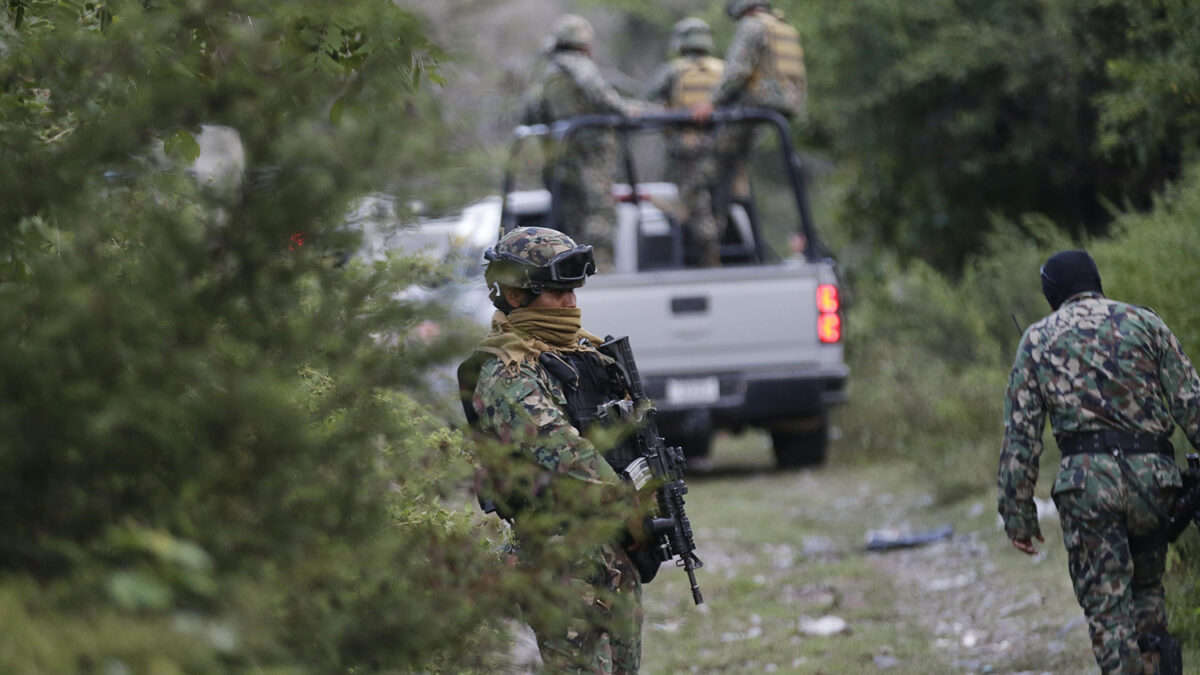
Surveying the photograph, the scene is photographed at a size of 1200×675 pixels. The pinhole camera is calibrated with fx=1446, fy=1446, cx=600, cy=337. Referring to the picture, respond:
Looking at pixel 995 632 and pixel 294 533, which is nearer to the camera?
pixel 294 533

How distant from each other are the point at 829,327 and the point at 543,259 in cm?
712

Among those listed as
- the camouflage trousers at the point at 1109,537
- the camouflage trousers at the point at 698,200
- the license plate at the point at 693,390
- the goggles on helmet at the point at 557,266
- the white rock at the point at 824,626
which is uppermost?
the camouflage trousers at the point at 698,200

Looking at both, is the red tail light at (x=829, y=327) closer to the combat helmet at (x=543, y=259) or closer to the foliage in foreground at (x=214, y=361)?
the combat helmet at (x=543, y=259)

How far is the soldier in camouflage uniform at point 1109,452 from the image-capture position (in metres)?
4.62

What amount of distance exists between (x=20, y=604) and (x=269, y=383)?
472 mm

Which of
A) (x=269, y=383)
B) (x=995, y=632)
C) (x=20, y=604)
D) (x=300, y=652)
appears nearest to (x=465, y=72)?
(x=269, y=383)

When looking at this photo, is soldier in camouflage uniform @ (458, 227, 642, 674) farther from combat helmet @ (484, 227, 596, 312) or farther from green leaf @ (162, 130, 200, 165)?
green leaf @ (162, 130, 200, 165)

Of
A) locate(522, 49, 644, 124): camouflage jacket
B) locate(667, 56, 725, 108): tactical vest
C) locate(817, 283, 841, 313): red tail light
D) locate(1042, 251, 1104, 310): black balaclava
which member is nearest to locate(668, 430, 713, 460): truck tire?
locate(817, 283, 841, 313): red tail light

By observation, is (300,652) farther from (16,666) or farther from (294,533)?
(16,666)

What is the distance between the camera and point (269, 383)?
2.17 m

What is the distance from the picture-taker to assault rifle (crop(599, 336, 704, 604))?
395cm

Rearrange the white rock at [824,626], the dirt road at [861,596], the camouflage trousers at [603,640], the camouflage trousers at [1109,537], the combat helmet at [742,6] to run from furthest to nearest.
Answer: the combat helmet at [742,6] → the white rock at [824,626] → the dirt road at [861,596] → the camouflage trousers at [1109,537] → the camouflage trousers at [603,640]

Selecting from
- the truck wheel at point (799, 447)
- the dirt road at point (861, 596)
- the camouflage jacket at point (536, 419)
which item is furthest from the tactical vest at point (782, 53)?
the camouflage jacket at point (536, 419)

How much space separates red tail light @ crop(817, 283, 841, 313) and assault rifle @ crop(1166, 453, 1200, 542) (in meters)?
6.07
